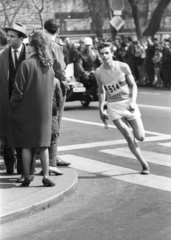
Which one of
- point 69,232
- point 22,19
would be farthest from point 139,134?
point 22,19

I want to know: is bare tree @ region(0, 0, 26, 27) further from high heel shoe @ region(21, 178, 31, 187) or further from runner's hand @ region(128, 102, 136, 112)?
high heel shoe @ region(21, 178, 31, 187)

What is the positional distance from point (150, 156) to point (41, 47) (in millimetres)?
3334

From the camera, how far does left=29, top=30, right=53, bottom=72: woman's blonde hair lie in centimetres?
750

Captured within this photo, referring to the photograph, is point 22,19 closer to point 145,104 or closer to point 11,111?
point 145,104

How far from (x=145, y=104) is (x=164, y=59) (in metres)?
6.03

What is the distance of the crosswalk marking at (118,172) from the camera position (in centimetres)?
822

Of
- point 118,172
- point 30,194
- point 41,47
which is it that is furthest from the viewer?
point 118,172

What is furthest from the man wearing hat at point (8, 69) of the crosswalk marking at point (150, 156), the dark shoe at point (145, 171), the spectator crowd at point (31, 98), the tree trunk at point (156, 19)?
the tree trunk at point (156, 19)

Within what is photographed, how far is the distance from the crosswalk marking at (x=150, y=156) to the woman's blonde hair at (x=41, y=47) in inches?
108

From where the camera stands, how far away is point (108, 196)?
7605 mm

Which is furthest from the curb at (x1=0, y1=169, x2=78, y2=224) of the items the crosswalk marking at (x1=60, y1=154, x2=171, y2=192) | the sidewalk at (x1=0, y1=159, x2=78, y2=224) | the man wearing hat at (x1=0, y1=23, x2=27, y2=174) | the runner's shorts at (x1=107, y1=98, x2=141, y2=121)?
the runner's shorts at (x1=107, y1=98, x2=141, y2=121)

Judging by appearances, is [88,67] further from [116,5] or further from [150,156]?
[116,5]

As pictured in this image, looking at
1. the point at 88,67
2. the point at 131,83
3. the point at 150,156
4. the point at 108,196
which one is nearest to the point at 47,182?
the point at 108,196

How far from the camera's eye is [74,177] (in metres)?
8.30
